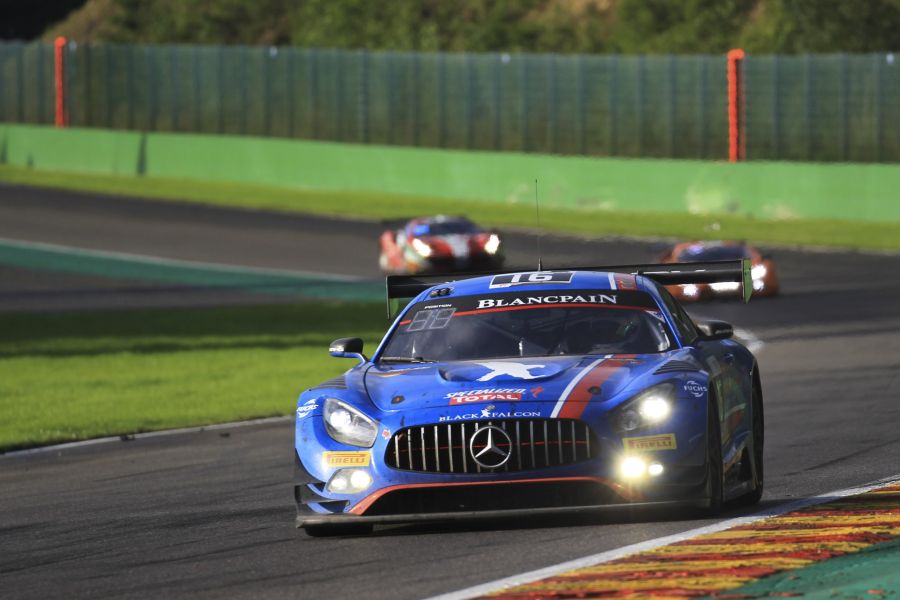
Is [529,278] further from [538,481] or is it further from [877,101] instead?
[877,101]

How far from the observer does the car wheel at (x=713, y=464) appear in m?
9.41

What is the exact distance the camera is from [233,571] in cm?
874

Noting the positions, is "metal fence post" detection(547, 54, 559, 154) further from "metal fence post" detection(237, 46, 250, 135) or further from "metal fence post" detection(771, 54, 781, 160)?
"metal fence post" detection(237, 46, 250, 135)

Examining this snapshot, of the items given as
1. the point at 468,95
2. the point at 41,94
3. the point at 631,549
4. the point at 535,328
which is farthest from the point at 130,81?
the point at 631,549

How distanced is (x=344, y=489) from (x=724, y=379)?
220 cm

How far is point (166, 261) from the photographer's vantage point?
40.1 meters

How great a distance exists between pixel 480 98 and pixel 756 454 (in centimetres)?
4233

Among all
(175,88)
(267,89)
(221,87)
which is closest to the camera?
(267,89)

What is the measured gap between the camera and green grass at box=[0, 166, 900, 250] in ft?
135

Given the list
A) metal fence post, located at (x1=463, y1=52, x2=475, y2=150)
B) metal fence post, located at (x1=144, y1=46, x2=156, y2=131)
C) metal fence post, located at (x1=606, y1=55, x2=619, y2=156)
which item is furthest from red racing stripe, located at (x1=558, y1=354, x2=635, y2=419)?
metal fence post, located at (x1=144, y1=46, x2=156, y2=131)

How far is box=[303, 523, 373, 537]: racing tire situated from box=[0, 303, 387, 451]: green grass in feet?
25.2

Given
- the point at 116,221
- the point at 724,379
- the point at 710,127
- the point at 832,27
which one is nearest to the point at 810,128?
the point at 710,127

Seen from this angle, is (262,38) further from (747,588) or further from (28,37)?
(747,588)

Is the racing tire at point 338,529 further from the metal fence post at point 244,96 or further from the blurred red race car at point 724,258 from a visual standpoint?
the metal fence post at point 244,96
